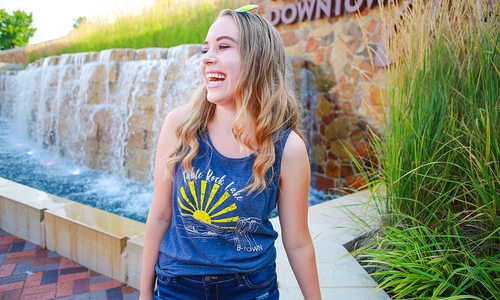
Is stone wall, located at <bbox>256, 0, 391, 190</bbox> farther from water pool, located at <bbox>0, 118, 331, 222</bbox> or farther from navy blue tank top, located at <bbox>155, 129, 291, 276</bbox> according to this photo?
navy blue tank top, located at <bbox>155, 129, 291, 276</bbox>

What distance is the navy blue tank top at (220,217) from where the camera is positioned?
1.04m

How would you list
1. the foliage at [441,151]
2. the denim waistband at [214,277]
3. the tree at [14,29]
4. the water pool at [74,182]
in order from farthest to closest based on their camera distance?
1. the tree at [14,29]
2. the water pool at [74,182]
3. the foliage at [441,151]
4. the denim waistband at [214,277]

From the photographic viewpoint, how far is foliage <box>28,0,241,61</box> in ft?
23.2

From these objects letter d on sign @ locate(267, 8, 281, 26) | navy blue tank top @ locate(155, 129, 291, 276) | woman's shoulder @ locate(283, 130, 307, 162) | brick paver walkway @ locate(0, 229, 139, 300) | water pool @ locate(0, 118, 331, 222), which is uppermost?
letter d on sign @ locate(267, 8, 281, 26)

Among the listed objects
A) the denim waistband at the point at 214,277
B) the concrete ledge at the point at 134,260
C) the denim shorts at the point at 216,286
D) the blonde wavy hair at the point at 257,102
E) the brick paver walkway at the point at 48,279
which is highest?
the blonde wavy hair at the point at 257,102

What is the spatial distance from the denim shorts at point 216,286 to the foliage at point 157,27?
607 centimetres

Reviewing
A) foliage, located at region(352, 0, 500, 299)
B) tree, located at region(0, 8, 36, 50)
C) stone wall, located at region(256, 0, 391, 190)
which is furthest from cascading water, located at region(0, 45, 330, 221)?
tree, located at region(0, 8, 36, 50)

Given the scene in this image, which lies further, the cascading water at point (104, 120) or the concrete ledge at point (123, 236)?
the cascading water at point (104, 120)

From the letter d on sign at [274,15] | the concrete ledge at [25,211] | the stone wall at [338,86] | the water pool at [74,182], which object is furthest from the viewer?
the letter d on sign at [274,15]

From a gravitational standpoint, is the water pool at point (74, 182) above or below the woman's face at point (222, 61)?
below

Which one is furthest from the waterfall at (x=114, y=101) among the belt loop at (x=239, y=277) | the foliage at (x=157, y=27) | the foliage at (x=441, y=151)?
the belt loop at (x=239, y=277)

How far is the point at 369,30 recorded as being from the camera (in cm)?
488

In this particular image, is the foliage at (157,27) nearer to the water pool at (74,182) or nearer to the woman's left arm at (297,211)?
the water pool at (74,182)

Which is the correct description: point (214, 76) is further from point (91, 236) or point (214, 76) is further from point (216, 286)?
point (91, 236)
